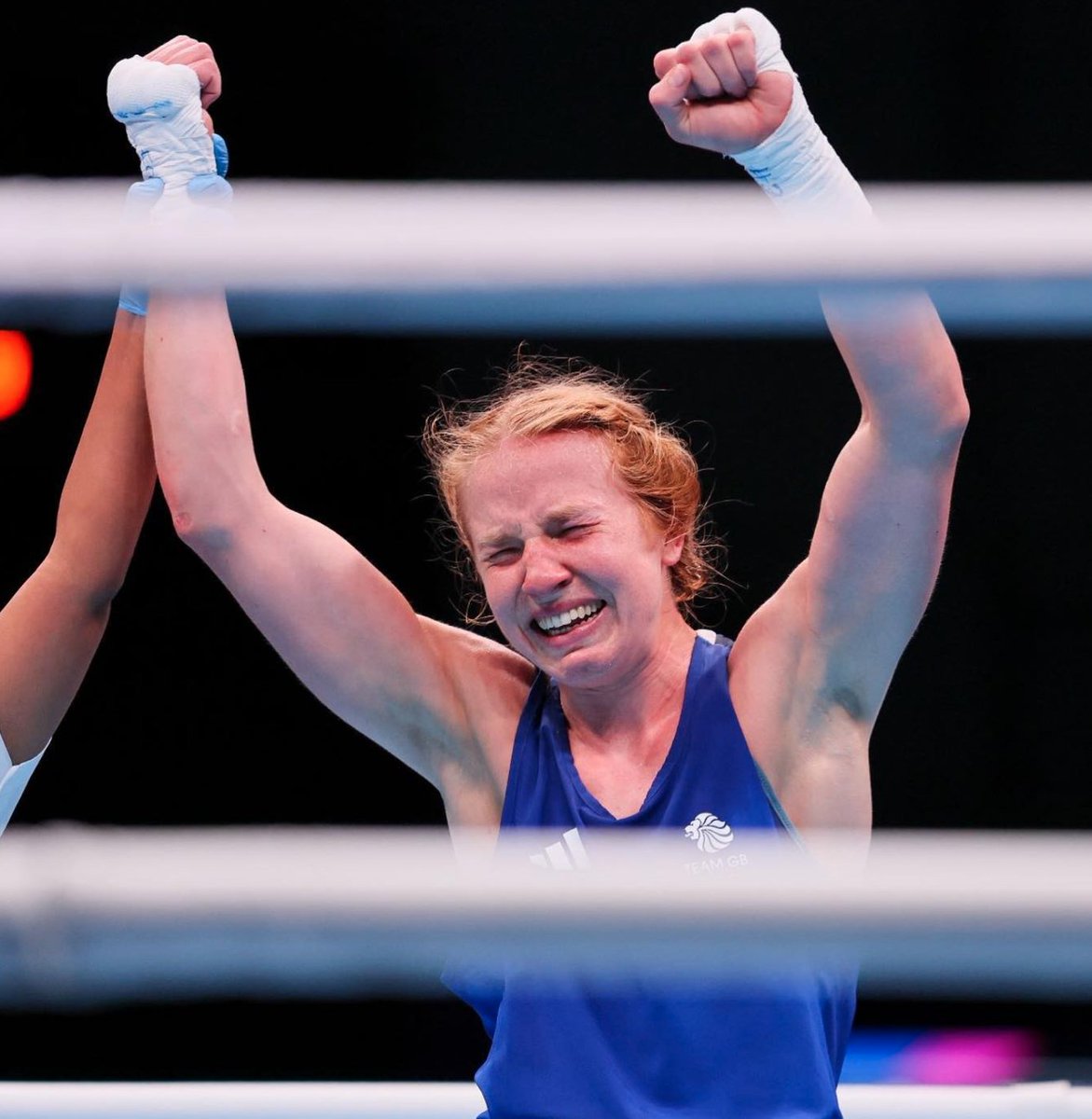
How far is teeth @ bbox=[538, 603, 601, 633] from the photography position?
1322mm

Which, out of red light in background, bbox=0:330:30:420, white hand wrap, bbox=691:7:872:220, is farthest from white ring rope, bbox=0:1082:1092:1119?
red light in background, bbox=0:330:30:420

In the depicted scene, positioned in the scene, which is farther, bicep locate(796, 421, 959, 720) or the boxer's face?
the boxer's face

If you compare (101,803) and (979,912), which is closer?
(979,912)

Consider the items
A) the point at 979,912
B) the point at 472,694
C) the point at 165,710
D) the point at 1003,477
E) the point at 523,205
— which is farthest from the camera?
the point at 165,710

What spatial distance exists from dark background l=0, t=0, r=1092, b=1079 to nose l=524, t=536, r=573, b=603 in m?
1.47

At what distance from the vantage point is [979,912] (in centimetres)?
58

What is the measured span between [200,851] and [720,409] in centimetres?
231

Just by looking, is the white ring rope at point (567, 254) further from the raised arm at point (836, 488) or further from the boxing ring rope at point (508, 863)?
the raised arm at point (836, 488)

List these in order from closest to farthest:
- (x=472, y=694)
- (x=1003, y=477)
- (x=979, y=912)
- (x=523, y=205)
Answer: 1. (x=979, y=912)
2. (x=523, y=205)
3. (x=472, y=694)
4. (x=1003, y=477)

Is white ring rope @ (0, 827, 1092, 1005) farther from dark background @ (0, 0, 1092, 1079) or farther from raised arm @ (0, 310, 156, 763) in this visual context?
dark background @ (0, 0, 1092, 1079)

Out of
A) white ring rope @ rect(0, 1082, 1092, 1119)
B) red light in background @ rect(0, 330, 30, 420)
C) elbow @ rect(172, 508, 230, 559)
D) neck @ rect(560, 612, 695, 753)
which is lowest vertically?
Result: white ring rope @ rect(0, 1082, 1092, 1119)

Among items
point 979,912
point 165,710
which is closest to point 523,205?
point 979,912

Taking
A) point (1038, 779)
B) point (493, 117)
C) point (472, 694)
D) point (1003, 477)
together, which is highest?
point (493, 117)

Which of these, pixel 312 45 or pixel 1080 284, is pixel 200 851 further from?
pixel 312 45
